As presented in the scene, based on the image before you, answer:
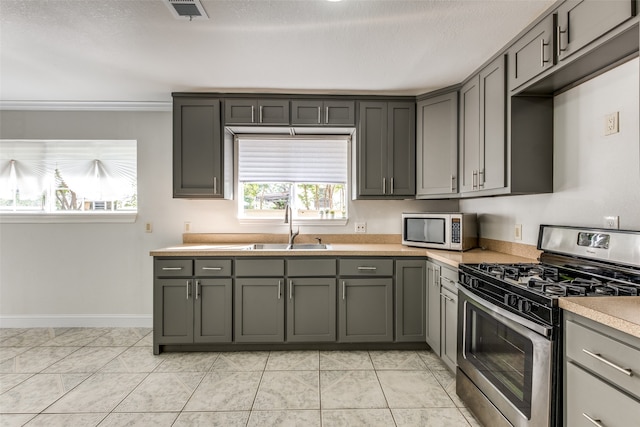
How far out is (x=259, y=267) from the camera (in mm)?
2688

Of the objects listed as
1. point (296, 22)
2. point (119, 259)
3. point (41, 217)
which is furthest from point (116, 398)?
point (296, 22)

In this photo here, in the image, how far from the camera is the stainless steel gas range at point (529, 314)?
132cm

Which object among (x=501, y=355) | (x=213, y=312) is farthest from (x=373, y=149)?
(x=213, y=312)

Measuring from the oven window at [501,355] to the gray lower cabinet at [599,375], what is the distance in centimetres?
18

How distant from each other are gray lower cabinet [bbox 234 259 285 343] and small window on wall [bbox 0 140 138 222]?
5.60 ft

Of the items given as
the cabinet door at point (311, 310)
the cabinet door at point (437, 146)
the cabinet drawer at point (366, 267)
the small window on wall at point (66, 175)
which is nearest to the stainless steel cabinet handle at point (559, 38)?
the cabinet door at point (437, 146)

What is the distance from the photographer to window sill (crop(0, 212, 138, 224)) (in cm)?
334

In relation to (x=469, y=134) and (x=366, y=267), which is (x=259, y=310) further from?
(x=469, y=134)

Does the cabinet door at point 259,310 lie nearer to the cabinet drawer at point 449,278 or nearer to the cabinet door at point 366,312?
the cabinet door at point 366,312

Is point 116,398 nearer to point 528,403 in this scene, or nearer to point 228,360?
point 228,360

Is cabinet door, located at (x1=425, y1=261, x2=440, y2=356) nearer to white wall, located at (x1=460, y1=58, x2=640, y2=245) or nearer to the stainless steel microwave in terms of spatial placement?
the stainless steel microwave

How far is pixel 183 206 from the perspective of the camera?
3.35 meters

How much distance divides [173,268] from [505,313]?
2492mm

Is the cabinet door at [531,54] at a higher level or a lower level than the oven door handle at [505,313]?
higher
